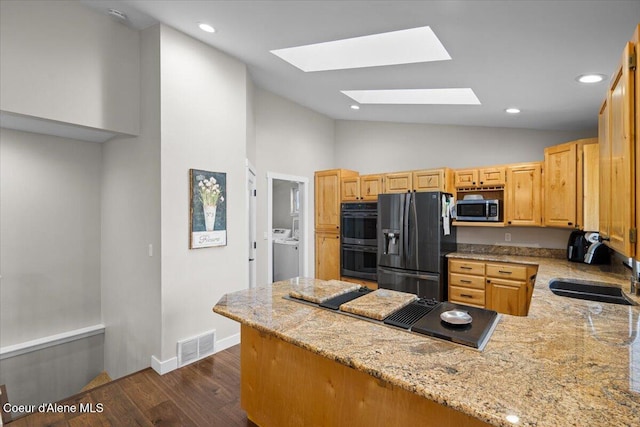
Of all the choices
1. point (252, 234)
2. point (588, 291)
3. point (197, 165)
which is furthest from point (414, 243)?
point (197, 165)

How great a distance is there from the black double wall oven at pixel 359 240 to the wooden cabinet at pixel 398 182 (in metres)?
0.32

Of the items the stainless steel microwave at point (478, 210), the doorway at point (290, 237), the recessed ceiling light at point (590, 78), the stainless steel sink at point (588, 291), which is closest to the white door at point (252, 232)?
the doorway at point (290, 237)

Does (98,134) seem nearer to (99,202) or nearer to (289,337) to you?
(99,202)

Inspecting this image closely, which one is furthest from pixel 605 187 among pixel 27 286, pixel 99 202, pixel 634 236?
pixel 27 286

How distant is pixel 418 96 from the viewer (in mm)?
3848

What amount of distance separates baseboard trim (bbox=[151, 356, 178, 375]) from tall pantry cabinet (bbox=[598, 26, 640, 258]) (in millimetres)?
3284

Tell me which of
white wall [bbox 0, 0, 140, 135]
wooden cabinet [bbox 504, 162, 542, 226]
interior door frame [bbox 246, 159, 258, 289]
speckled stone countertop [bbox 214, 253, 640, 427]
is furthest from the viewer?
interior door frame [bbox 246, 159, 258, 289]

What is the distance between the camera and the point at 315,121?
534 cm

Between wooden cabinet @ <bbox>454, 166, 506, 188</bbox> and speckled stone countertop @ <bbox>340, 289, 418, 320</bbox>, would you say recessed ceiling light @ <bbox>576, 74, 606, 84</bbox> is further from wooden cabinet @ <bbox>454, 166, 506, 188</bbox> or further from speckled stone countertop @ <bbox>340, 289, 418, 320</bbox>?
speckled stone countertop @ <bbox>340, 289, 418, 320</bbox>

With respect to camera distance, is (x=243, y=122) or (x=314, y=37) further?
(x=243, y=122)

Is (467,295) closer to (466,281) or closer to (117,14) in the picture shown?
(466,281)

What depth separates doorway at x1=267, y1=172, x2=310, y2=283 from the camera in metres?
4.59

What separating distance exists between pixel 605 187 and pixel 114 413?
138 inches

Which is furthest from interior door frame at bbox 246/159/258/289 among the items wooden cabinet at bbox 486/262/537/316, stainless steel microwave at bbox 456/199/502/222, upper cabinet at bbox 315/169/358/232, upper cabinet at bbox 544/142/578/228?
upper cabinet at bbox 544/142/578/228
